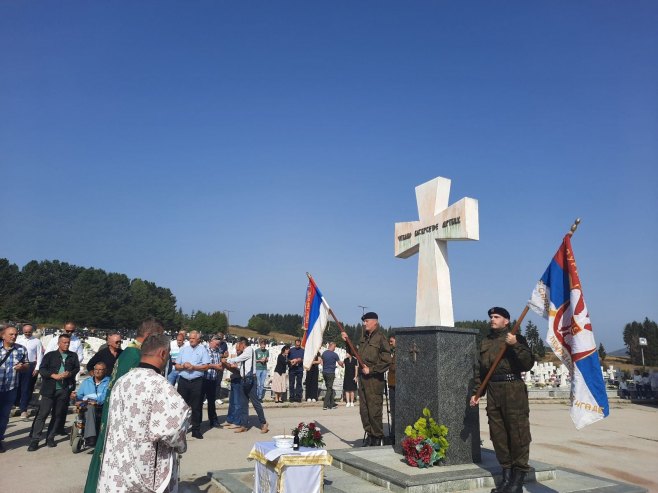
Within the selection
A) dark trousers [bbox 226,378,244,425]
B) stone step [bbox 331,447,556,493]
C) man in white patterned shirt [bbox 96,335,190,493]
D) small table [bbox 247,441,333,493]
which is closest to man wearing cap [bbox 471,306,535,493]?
stone step [bbox 331,447,556,493]

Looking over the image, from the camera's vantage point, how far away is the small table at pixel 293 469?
4.86 m

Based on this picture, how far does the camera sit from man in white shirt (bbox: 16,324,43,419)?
1121 centimetres

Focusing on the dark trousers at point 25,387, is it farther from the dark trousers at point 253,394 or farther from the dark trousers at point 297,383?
the dark trousers at point 297,383

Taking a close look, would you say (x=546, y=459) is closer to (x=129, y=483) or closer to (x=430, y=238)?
(x=430, y=238)

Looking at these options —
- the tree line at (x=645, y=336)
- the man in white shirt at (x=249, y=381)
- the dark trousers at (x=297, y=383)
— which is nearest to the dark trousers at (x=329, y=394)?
the dark trousers at (x=297, y=383)

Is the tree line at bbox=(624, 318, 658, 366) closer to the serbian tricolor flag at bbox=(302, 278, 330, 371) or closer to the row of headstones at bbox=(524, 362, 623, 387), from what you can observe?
the row of headstones at bbox=(524, 362, 623, 387)

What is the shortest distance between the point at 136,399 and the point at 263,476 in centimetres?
226

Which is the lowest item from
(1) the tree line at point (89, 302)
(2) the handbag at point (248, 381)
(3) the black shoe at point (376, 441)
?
(3) the black shoe at point (376, 441)

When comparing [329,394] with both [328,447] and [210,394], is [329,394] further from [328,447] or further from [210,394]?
[328,447]

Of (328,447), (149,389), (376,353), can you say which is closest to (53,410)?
(328,447)

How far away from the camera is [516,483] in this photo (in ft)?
18.2

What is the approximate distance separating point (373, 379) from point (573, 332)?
134 inches

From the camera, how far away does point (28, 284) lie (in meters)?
86.1

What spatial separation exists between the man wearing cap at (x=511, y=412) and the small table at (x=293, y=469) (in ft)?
6.62
